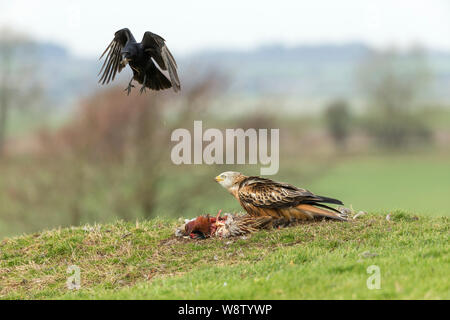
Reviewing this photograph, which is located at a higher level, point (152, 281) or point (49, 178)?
point (49, 178)

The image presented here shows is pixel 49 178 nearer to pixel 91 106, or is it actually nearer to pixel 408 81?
pixel 91 106

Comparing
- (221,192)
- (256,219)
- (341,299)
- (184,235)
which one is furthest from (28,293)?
(221,192)

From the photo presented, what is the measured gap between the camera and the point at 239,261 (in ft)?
26.0

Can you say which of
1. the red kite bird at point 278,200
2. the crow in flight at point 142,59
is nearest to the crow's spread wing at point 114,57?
the crow in flight at point 142,59

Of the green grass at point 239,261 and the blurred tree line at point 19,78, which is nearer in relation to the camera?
the green grass at point 239,261

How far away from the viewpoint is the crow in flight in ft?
29.7

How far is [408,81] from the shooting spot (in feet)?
132

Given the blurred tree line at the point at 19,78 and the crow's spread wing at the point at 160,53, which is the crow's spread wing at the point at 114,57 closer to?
the crow's spread wing at the point at 160,53

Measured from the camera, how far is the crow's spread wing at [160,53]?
8586 mm

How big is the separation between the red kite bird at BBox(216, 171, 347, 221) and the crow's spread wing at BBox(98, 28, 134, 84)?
3.01 metres

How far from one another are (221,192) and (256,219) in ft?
41.3

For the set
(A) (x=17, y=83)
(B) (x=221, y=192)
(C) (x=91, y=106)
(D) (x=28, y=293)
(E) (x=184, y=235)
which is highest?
(A) (x=17, y=83)

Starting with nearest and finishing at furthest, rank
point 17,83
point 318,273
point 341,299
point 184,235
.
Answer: point 341,299 < point 318,273 < point 184,235 < point 17,83

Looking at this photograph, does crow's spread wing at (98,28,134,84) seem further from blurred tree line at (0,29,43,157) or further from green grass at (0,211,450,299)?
blurred tree line at (0,29,43,157)
